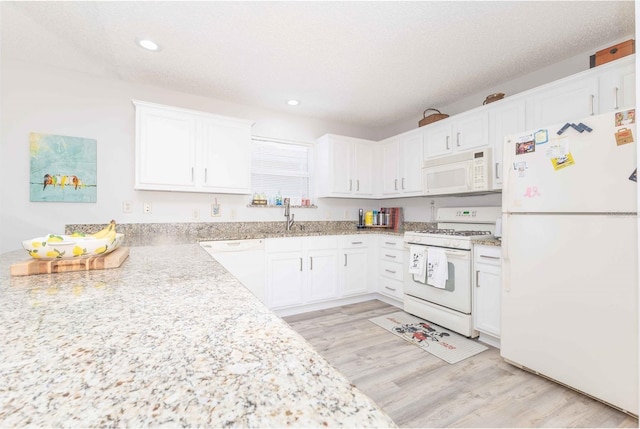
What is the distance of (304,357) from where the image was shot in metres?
0.45

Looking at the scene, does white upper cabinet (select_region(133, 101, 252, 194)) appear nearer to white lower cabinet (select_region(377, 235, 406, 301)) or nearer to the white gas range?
white lower cabinet (select_region(377, 235, 406, 301))

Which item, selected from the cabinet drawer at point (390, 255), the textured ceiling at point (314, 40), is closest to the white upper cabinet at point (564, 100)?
the textured ceiling at point (314, 40)

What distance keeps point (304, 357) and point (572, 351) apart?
2106 mm

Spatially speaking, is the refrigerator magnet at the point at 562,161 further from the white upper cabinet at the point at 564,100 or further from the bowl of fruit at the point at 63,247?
the bowl of fruit at the point at 63,247

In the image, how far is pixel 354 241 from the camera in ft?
11.5

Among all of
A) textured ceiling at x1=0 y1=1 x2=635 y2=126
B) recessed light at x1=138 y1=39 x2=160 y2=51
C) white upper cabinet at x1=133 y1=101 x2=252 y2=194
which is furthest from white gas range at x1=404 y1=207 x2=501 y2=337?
recessed light at x1=138 y1=39 x2=160 y2=51

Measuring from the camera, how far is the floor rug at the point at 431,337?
2.23m

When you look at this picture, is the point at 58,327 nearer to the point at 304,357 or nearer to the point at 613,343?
the point at 304,357

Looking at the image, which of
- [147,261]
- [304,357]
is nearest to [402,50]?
[147,261]

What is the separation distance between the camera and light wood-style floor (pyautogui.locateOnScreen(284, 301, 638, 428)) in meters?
1.53

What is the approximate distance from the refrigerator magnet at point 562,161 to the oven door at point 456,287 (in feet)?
3.09

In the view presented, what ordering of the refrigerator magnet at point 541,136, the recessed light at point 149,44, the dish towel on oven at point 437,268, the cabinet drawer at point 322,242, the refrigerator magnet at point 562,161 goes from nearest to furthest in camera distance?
the refrigerator magnet at point 562,161 < the refrigerator magnet at point 541,136 < the recessed light at point 149,44 < the dish towel on oven at point 437,268 < the cabinet drawer at point 322,242

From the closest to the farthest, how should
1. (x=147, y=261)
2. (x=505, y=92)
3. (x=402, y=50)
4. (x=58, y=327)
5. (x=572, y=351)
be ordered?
(x=58, y=327)
(x=147, y=261)
(x=572, y=351)
(x=402, y=50)
(x=505, y=92)

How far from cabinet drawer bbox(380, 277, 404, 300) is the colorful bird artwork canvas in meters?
3.23
